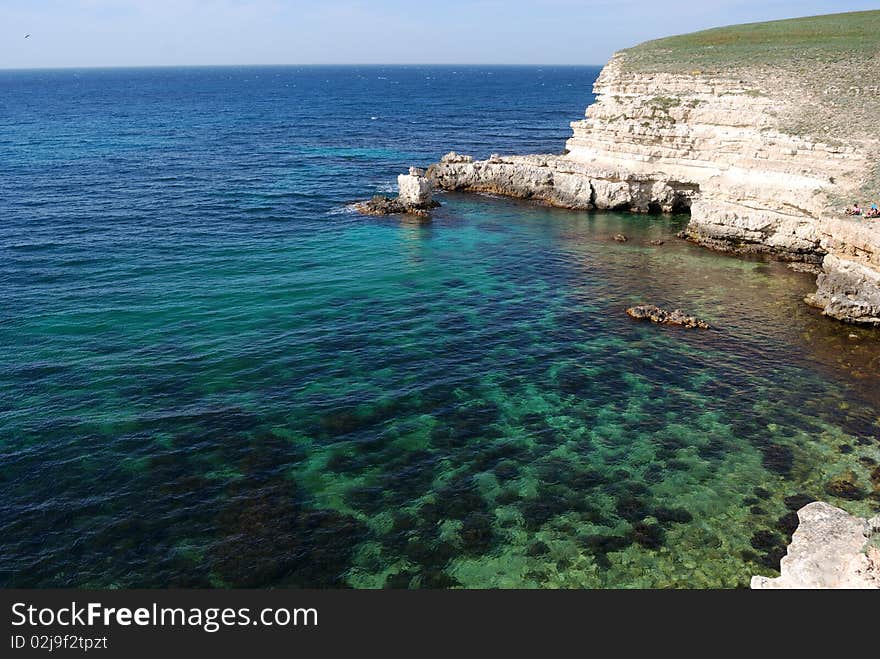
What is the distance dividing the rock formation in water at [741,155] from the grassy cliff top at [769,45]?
1.03 ft

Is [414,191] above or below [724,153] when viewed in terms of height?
below

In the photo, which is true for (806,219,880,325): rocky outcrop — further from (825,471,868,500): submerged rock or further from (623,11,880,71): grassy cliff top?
(623,11,880,71): grassy cliff top

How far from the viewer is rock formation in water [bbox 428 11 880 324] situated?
48312 millimetres

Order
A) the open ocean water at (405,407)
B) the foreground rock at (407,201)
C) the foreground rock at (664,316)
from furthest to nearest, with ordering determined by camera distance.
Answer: the foreground rock at (407,201) → the foreground rock at (664,316) → the open ocean water at (405,407)

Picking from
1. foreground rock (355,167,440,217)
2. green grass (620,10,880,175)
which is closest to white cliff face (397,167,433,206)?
foreground rock (355,167,440,217)

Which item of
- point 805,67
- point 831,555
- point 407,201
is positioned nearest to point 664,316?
point 831,555

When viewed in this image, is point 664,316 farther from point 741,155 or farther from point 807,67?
point 807,67

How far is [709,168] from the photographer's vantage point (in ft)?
207

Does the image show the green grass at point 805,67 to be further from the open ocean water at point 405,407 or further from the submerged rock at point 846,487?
the submerged rock at point 846,487

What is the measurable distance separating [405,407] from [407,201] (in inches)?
1679

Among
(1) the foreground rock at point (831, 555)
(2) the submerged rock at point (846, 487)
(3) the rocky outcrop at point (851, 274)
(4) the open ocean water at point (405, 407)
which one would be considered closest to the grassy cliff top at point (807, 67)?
(3) the rocky outcrop at point (851, 274)

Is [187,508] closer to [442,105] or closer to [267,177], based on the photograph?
[267,177]

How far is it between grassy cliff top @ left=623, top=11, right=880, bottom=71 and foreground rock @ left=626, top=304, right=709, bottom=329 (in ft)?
135

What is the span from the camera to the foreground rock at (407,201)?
225 ft
